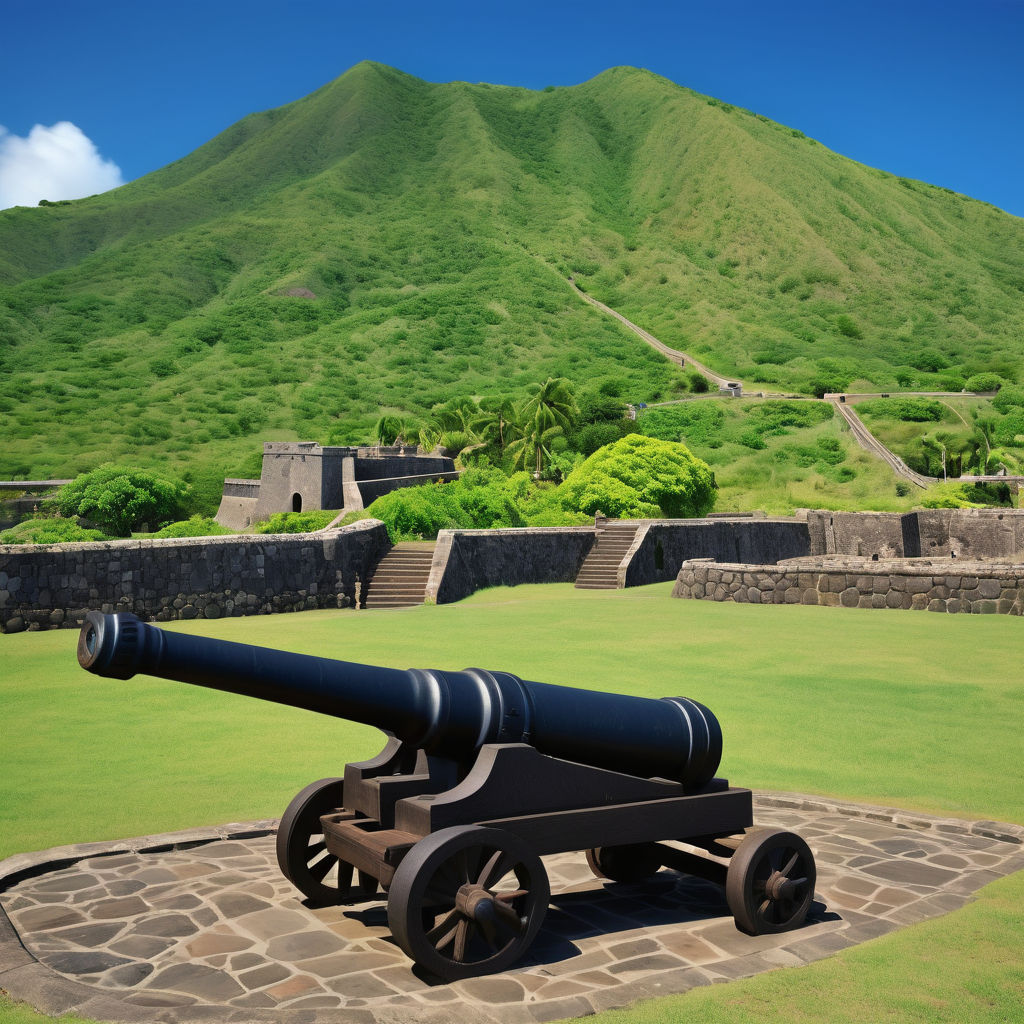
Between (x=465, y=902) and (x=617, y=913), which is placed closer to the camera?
(x=465, y=902)

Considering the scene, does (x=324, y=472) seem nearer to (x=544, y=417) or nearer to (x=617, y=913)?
(x=544, y=417)

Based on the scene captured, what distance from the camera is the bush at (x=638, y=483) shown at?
105 ft

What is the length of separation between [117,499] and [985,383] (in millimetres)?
64519

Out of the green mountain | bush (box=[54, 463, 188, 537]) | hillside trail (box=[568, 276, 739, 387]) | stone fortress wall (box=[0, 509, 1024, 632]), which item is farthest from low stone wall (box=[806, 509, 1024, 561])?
hillside trail (box=[568, 276, 739, 387])

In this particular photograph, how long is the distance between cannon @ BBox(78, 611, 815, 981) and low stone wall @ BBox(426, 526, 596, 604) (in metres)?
14.6

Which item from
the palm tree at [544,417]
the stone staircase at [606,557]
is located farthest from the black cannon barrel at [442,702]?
the palm tree at [544,417]

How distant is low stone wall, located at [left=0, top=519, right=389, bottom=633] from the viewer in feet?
45.9

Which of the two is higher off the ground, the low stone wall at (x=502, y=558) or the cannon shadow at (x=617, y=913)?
the low stone wall at (x=502, y=558)

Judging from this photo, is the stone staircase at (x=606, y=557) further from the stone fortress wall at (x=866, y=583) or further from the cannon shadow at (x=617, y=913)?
the cannon shadow at (x=617, y=913)

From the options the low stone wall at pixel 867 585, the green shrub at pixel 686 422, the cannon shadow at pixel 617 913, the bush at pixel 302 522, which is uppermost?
the green shrub at pixel 686 422

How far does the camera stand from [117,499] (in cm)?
4997

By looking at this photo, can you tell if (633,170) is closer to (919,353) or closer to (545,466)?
(919,353)

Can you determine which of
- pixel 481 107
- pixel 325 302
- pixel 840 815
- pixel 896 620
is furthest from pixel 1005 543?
pixel 481 107

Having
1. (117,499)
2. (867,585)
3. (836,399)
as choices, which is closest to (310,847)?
(867,585)
